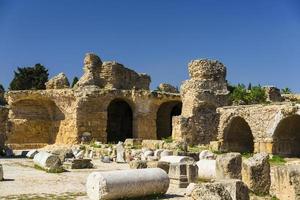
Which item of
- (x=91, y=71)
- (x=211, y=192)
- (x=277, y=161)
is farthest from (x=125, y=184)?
(x=91, y=71)

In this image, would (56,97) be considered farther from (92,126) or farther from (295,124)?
(295,124)

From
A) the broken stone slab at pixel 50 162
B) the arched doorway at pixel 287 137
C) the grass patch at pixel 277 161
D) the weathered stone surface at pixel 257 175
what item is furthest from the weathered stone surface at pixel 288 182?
the arched doorway at pixel 287 137

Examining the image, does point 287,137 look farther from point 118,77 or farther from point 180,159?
point 118,77

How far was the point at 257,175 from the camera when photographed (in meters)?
9.62

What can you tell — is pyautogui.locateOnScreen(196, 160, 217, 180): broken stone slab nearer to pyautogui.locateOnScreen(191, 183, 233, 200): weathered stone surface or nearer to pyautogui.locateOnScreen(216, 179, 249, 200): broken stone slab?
pyautogui.locateOnScreen(216, 179, 249, 200): broken stone slab

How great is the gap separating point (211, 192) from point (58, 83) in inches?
1074

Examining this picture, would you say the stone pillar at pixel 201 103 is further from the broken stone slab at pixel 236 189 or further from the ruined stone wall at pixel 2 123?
the broken stone slab at pixel 236 189

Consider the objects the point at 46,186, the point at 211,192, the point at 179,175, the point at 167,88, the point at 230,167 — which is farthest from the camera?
→ the point at 167,88

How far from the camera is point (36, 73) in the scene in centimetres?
5119

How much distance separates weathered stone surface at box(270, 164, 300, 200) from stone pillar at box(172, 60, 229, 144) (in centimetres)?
1724

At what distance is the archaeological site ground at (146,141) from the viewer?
362 inches

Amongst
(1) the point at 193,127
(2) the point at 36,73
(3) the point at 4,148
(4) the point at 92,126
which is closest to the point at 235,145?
(1) the point at 193,127

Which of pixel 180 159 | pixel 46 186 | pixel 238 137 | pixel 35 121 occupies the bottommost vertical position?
pixel 46 186

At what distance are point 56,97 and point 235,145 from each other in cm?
1412
